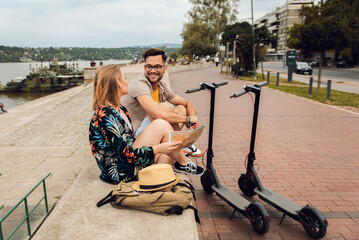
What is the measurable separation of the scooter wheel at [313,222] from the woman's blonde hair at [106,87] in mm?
2029

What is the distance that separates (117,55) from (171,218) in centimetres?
17795

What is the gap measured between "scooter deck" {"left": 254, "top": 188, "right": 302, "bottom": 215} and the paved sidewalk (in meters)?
0.20

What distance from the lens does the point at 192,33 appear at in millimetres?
52250

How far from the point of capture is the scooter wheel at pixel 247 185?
3.28m

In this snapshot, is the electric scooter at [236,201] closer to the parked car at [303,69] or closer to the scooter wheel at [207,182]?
the scooter wheel at [207,182]

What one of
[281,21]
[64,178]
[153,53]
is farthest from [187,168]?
[281,21]

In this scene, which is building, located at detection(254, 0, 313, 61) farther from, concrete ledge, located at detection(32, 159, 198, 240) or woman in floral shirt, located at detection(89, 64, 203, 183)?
concrete ledge, located at detection(32, 159, 198, 240)

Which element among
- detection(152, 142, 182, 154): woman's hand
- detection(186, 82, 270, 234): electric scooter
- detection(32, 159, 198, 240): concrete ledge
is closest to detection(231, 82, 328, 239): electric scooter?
detection(186, 82, 270, 234): electric scooter

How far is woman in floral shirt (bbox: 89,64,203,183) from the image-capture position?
2439 mm

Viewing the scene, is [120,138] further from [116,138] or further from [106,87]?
[106,87]

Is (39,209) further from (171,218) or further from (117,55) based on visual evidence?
(117,55)

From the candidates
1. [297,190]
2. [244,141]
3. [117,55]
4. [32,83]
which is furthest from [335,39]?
[117,55]

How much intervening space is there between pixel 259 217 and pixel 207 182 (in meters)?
0.88

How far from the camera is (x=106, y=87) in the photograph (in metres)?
2.59
